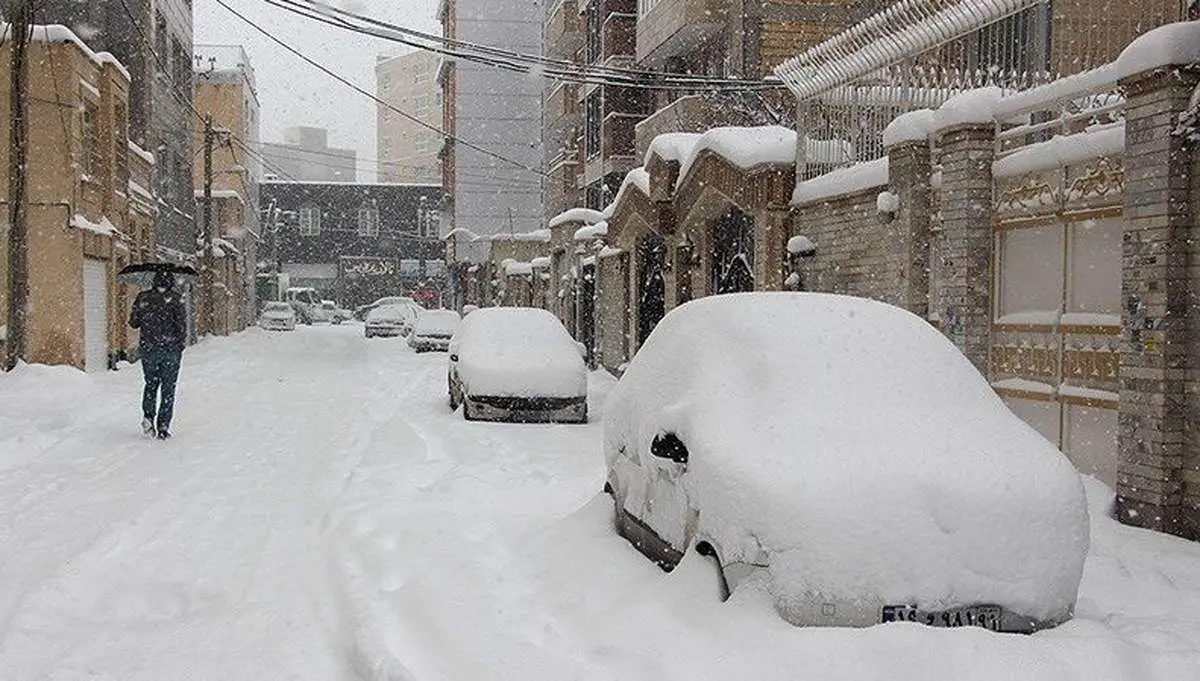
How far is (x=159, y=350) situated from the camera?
12.6m

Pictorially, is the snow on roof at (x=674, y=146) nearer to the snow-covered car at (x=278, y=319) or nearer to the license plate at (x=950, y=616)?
the license plate at (x=950, y=616)

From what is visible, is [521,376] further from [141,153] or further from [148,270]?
[141,153]

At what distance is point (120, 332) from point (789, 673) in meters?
24.4

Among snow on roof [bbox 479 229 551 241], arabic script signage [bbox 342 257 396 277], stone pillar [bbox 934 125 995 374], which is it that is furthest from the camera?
arabic script signage [bbox 342 257 396 277]

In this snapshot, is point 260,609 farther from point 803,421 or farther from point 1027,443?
point 1027,443

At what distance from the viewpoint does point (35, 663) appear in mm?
5031

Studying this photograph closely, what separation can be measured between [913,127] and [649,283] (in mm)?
12788

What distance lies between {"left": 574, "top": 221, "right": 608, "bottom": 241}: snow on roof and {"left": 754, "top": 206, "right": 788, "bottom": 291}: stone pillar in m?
11.6

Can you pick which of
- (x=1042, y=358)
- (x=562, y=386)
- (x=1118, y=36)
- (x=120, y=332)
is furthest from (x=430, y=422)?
(x=120, y=332)

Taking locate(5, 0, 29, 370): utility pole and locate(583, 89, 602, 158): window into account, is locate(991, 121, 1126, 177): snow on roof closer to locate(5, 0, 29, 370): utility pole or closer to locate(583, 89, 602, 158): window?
locate(5, 0, 29, 370): utility pole

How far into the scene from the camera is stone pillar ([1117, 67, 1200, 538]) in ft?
24.7

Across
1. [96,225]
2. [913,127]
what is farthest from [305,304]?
[913,127]

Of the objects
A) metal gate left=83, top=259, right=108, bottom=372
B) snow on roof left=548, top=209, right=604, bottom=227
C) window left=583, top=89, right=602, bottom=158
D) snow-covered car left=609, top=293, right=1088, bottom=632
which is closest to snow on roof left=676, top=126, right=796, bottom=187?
snow-covered car left=609, top=293, right=1088, bottom=632

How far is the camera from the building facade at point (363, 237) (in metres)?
82.1
